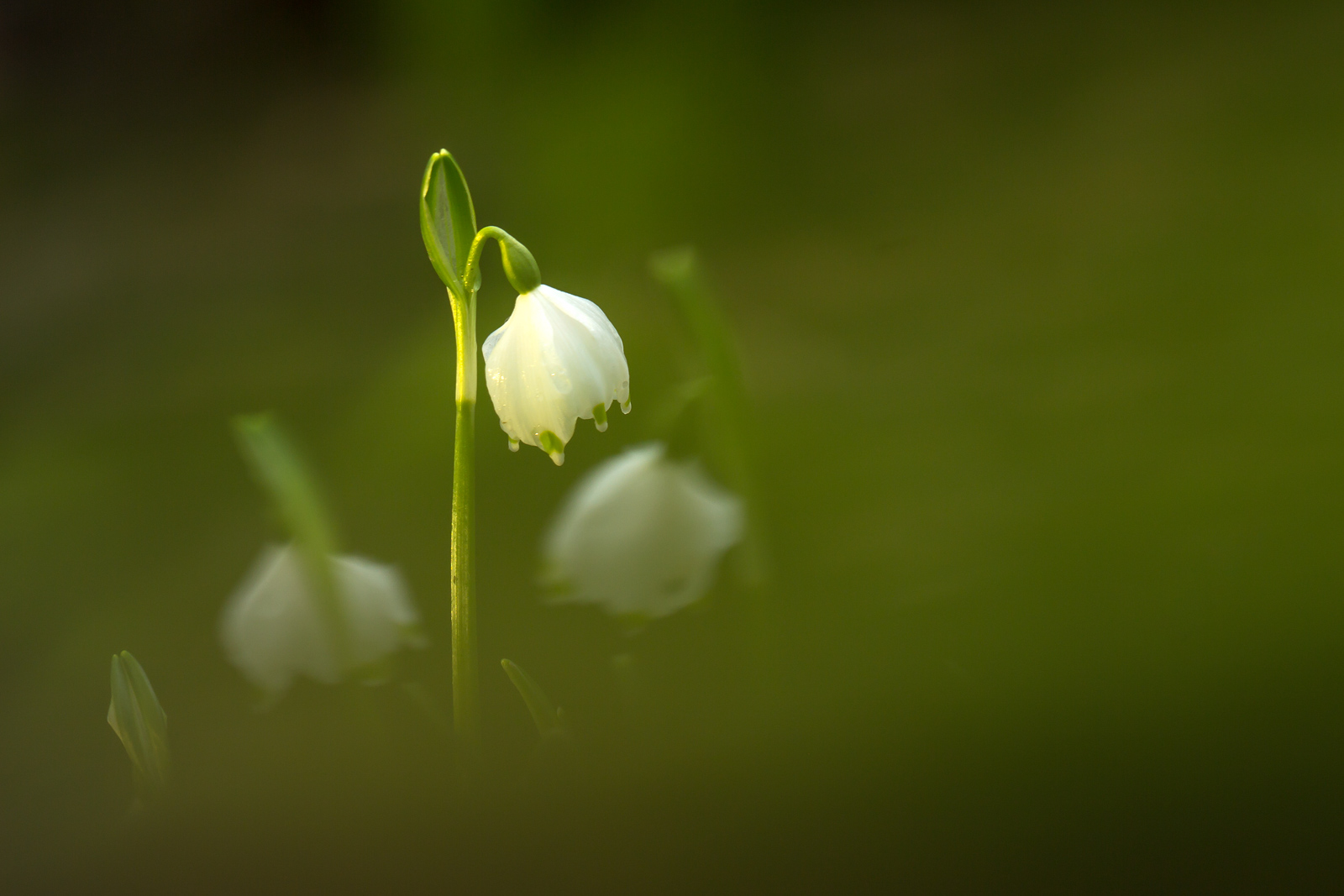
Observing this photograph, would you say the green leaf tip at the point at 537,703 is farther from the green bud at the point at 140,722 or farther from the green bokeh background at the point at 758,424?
the green bud at the point at 140,722

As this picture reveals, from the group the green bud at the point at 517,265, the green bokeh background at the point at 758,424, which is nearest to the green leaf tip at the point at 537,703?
the green bokeh background at the point at 758,424

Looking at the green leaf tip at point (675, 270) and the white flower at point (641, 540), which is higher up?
the green leaf tip at point (675, 270)

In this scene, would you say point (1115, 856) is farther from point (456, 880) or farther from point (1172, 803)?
point (456, 880)

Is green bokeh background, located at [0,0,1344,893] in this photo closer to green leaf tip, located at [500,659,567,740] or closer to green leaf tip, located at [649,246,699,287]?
green leaf tip, located at [500,659,567,740]

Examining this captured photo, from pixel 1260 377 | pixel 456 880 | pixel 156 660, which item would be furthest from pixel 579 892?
pixel 1260 377

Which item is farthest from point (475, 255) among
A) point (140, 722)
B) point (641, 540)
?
point (140, 722)

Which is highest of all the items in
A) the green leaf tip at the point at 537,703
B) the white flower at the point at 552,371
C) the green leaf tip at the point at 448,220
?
the green leaf tip at the point at 448,220
